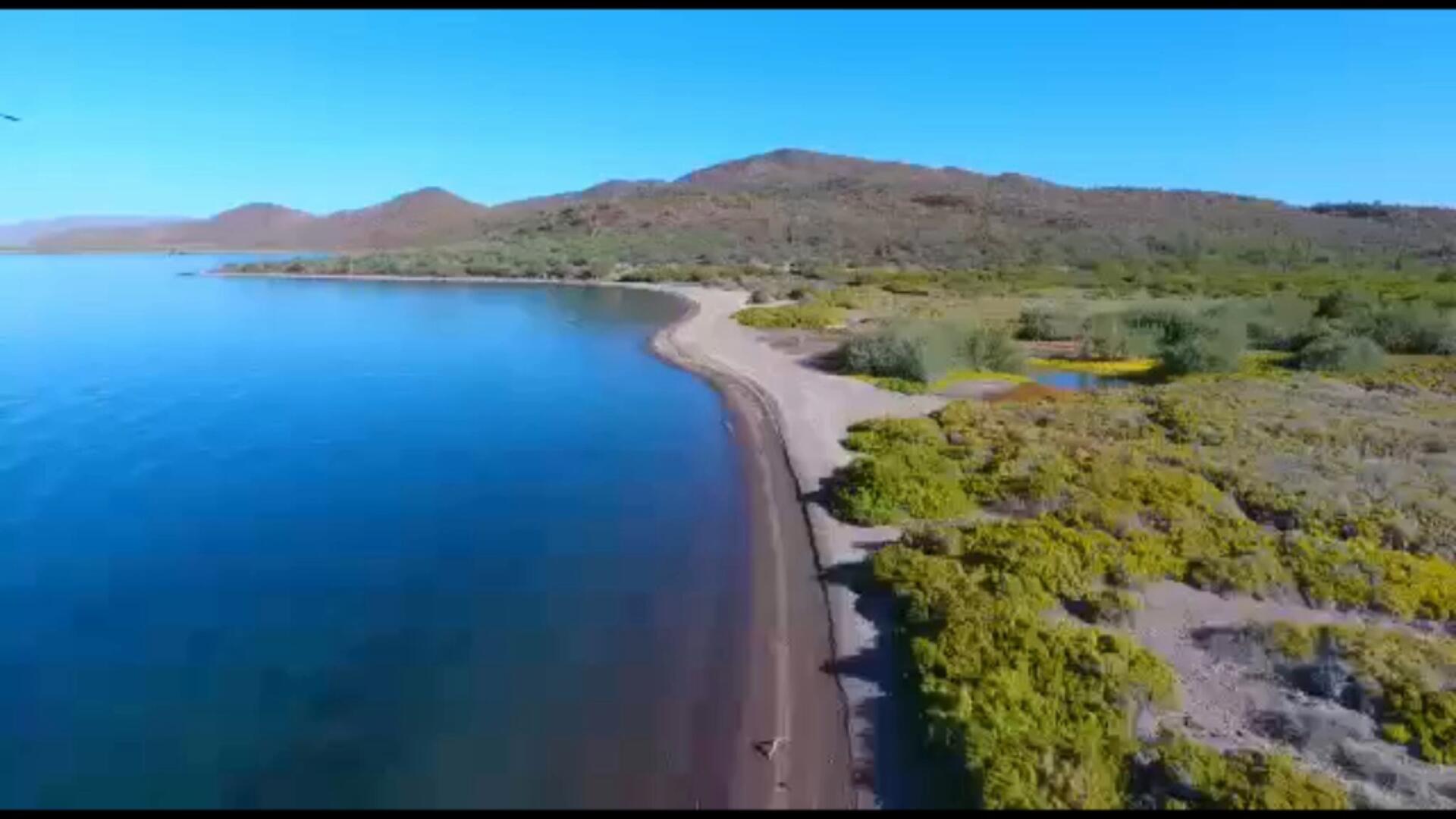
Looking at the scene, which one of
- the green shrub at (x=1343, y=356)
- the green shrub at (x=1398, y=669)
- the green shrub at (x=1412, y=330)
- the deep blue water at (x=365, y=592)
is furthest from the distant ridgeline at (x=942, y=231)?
the green shrub at (x=1398, y=669)

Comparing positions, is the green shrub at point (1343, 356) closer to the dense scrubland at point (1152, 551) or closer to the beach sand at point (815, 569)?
the dense scrubland at point (1152, 551)

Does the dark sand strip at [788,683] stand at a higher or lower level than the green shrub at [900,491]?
lower

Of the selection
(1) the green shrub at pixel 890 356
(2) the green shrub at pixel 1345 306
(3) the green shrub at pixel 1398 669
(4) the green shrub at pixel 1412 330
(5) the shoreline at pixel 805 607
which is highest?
(2) the green shrub at pixel 1345 306

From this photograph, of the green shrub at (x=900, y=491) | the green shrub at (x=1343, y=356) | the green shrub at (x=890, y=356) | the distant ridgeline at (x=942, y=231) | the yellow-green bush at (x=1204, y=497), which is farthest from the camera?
the distant ridgeline at (x=942, y=231)

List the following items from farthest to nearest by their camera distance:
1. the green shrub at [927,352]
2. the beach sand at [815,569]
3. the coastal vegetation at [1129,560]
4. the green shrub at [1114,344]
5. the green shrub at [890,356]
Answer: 1. the green shrub at [1114,344]
2. the green shrub at [927,352]
3. the green shrub at [890,356]
4. the beach sand at [815,569]
5. the coastal vegetation at [1129,560]

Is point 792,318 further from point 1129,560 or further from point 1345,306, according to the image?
point 1129,560

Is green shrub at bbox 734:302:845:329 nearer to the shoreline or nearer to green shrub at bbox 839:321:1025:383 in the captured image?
green shrub at bbox 839:321:1025:383

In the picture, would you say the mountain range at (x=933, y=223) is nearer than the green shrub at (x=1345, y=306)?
No
